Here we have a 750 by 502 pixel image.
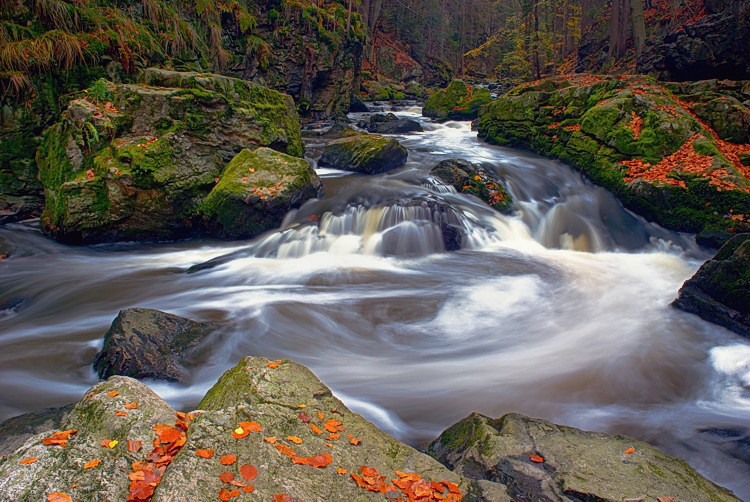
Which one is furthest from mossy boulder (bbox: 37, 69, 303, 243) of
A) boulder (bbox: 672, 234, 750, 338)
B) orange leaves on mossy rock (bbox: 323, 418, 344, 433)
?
boulder (bbox: 672, 234, 750, 338)

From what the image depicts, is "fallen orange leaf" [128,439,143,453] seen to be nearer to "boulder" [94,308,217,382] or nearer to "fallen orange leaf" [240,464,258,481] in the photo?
"fallen orange leaf" [240,464,258,481]

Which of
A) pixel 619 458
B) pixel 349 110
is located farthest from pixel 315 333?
pixel 349 110

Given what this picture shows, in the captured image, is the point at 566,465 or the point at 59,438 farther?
the point at 566,465

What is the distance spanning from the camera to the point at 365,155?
37.9 feet

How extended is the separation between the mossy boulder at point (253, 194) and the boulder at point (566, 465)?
6.27 metres

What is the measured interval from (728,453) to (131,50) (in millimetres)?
12124

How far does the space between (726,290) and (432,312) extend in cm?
361

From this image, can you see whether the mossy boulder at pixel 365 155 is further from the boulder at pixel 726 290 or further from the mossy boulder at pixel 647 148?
the boulder at pixel 726 290

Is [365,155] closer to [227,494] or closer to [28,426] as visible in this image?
[28,426]

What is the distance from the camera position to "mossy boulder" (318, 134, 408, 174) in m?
11.5

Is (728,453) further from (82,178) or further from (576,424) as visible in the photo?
(82,178)

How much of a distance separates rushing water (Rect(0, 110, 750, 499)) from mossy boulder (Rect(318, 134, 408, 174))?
0.94 meters

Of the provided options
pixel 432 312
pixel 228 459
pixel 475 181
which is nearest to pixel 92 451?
pixel 228 459

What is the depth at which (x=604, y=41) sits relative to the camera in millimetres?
23812
